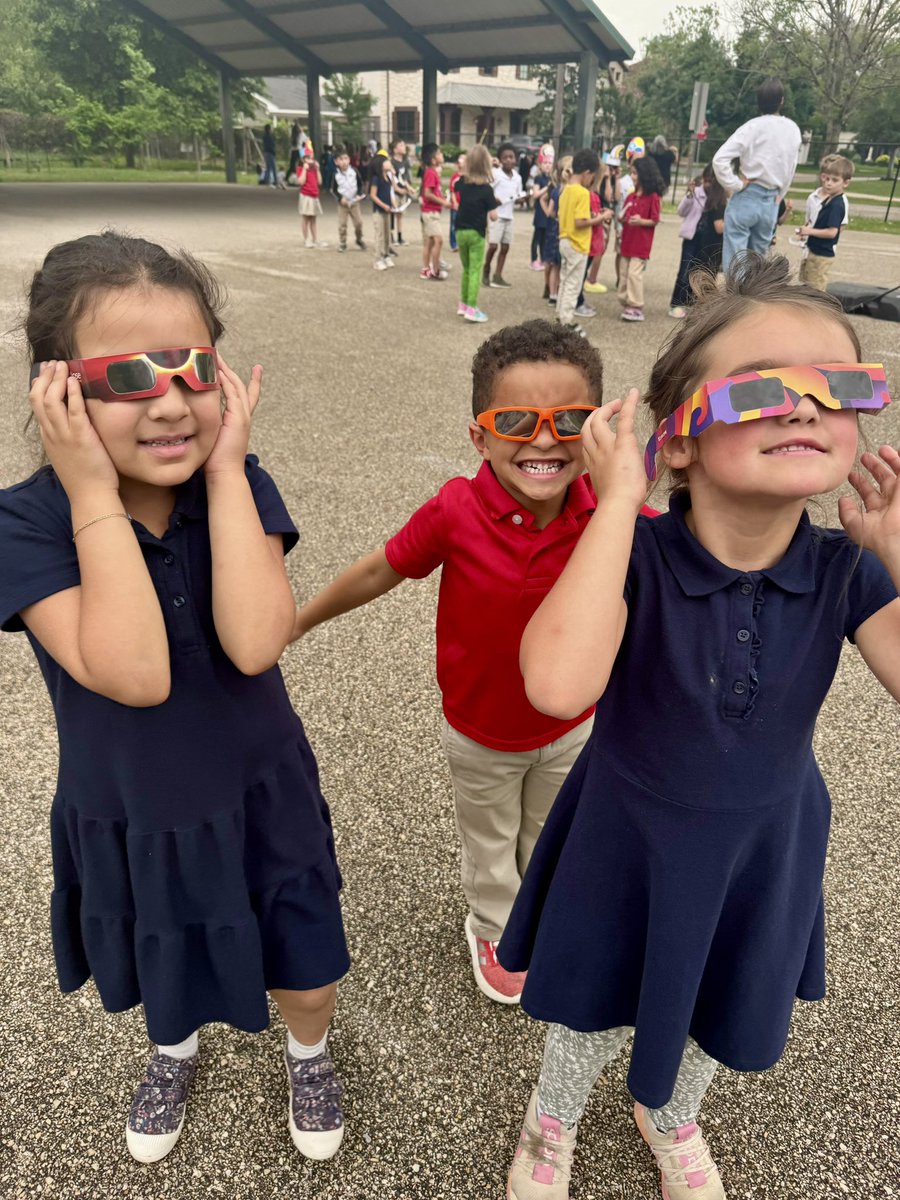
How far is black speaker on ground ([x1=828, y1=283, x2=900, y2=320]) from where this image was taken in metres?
9.55

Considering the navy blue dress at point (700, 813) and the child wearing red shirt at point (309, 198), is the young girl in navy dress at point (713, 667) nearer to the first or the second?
the navy blue dress at point (700, 813)

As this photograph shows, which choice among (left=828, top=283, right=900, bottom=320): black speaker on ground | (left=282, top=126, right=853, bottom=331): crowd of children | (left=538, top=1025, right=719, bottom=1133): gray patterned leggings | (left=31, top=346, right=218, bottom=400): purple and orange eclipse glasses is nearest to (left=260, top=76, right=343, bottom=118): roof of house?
(left=282, top=126, right=853, bottom=331): crowd of children

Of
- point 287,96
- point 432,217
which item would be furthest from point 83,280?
point 287,96

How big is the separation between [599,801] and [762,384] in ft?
2.45

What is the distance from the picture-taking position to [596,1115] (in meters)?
1.89

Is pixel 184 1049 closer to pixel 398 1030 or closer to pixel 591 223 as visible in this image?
pixel 398 1030

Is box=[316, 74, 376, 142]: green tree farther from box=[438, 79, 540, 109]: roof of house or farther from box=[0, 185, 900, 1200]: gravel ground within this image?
box=[0, 185, 900, 1200]: gravel ground

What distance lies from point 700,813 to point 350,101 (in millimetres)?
58194

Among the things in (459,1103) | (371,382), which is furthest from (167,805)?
(371,382)

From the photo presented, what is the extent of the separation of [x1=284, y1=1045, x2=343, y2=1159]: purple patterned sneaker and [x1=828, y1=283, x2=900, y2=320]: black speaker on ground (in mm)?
10108

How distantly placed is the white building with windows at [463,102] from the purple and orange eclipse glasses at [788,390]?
5989cm

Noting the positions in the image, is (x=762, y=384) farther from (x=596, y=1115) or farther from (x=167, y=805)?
(x=596, y=1115)

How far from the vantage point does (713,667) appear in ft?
4.26

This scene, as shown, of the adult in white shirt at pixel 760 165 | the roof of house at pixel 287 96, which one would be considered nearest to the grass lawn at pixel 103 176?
the roof of house at pixel 287 96
